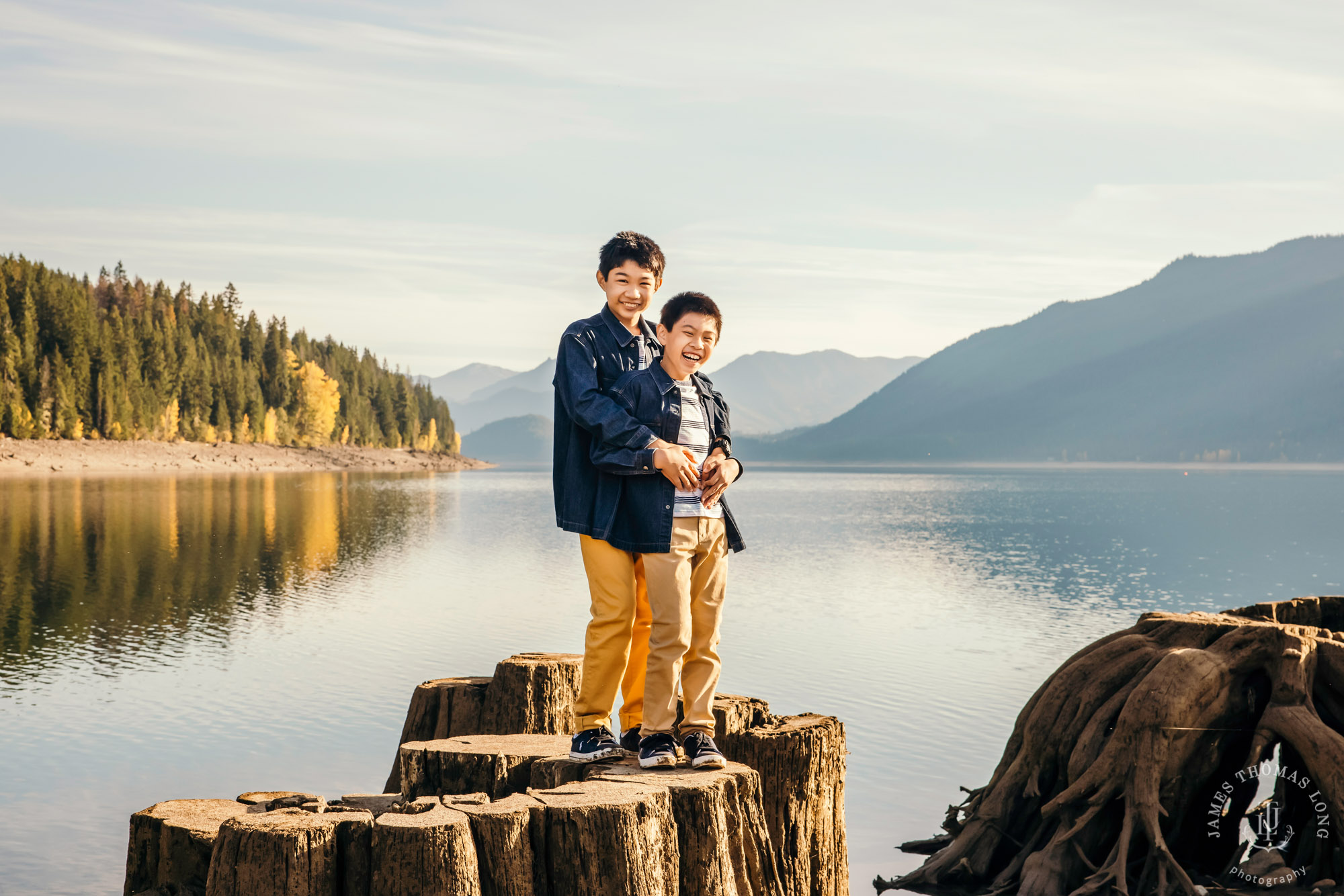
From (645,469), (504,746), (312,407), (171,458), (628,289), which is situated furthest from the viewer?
Answer: (312,407)

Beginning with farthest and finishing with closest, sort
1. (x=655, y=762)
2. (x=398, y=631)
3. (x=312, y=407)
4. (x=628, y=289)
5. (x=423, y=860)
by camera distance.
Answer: (x=312, y=407), (x=398, y=631), (x=628, y=289), (x=655, y=762), (x=423, y=860)

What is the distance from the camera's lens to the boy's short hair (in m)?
5.20

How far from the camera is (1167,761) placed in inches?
251

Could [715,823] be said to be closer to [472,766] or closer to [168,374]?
[472,766]

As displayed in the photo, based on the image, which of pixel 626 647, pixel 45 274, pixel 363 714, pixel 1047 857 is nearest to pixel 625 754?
pixel 626 647

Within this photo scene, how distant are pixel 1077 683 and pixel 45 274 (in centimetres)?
10533

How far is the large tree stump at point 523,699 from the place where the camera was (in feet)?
Result: 21.1

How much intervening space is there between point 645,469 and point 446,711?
Answer: 8.01 ft

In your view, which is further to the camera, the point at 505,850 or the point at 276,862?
the point at 505,850

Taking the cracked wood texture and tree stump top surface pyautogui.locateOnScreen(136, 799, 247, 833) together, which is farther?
tree stump top surface pyautogui.locateOnScreen(136, 799, 247, 833)

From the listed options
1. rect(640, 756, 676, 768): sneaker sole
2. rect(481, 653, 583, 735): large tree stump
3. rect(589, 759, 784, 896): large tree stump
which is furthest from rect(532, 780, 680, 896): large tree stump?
rect(481, 653, 583, 735): large tree stump

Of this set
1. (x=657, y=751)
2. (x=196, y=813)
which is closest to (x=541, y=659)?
(x=657, y=751)

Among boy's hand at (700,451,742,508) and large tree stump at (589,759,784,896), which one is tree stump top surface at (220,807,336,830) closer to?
large tree stump at (589,759,784,896)

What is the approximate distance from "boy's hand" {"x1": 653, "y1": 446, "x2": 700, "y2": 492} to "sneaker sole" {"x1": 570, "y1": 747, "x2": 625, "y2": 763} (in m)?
1.24
